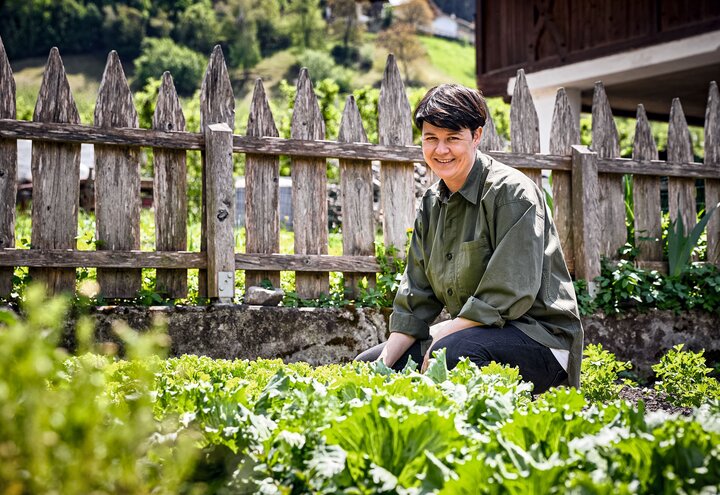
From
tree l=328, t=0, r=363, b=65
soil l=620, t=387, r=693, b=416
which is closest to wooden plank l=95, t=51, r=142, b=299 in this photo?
soil l=620, t=387, r=693, b=416

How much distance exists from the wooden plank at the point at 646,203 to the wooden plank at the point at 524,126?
915mm

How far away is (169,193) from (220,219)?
372mm

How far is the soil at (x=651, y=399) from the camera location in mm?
3815

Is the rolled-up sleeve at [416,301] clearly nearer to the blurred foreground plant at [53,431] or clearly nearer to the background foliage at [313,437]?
the background foliage at [313,437]

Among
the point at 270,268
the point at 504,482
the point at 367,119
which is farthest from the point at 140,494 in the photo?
the point at 367,119

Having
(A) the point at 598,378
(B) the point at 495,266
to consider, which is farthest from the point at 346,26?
(B) the point at 495,266

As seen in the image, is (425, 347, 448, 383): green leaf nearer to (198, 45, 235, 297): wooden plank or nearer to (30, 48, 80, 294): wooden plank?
(198, 45, 235, 297): wooden plank

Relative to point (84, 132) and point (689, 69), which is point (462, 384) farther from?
point (689, 69)

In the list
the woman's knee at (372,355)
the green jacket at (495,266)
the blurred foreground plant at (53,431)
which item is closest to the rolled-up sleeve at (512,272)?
the green jacket at (495,266)

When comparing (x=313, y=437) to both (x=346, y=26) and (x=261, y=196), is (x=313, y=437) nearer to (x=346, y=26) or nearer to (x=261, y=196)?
(x=261, y=196)

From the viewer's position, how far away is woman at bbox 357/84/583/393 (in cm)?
295

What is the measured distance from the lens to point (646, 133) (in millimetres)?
5984

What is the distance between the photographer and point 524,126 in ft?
18.1

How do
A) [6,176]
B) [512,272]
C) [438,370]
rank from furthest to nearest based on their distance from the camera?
[6,176], [512,272], [438,370]
